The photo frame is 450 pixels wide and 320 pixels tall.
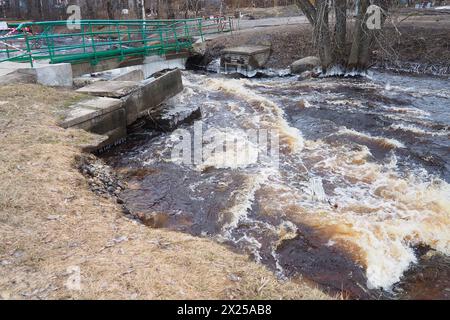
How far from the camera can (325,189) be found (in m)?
6.86

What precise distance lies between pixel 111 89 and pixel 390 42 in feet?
41.5

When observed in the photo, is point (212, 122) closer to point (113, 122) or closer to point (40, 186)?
→ point (113, 122)

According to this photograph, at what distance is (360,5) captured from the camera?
1477cm

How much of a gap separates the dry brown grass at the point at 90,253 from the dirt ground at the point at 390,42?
40.6ft

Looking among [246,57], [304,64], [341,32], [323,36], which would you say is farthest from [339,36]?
[246,57]

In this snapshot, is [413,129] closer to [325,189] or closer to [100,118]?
[325,189]

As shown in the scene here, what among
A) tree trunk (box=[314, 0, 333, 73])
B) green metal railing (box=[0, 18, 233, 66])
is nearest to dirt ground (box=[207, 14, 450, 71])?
tree trunk (box=[314, 0, 333, 73])

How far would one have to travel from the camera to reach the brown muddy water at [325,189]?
4969 millimetres

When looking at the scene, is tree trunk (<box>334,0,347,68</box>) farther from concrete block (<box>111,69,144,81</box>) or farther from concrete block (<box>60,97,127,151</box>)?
concrete block (<box>60,97,127,151</box>)

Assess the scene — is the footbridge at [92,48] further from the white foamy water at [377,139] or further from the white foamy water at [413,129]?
the white foamy water at [413,129]

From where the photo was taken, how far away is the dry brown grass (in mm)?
3609

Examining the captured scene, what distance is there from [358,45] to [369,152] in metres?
8.90

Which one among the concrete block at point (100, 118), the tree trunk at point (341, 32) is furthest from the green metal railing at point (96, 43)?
the tree trunk at point (341, 32)
